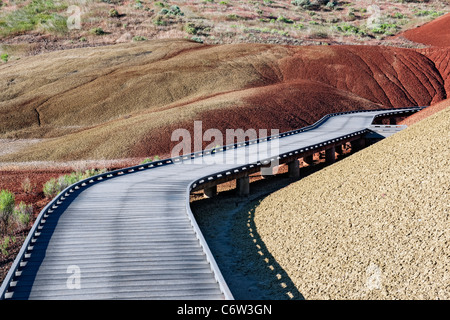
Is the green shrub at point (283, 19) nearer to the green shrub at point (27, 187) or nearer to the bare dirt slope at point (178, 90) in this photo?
the bare dirt slope at point (178, 90)

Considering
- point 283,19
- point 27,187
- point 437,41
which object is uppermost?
point 283,19

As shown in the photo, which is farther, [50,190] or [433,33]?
[433,33]

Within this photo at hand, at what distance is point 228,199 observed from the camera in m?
21.1

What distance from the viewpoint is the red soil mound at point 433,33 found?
6925 centimetres

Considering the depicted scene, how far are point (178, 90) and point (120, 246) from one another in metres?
36.1

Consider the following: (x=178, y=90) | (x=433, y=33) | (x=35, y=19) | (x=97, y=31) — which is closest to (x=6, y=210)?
(x=178, y=90)

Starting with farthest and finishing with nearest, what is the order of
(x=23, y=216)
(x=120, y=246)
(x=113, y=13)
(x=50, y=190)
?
(x=113, y=13) → (x=50, y=190) → (x=23, y=216) → (x=120, y=246)

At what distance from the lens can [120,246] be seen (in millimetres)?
10977

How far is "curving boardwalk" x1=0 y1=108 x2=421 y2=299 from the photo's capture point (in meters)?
8.88

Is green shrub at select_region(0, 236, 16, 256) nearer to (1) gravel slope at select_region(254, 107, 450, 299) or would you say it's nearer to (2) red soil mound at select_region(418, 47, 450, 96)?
(1) gravel slope at select_region(254, 107, 450, 299)

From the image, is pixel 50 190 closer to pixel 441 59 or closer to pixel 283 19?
pixel 441 59
